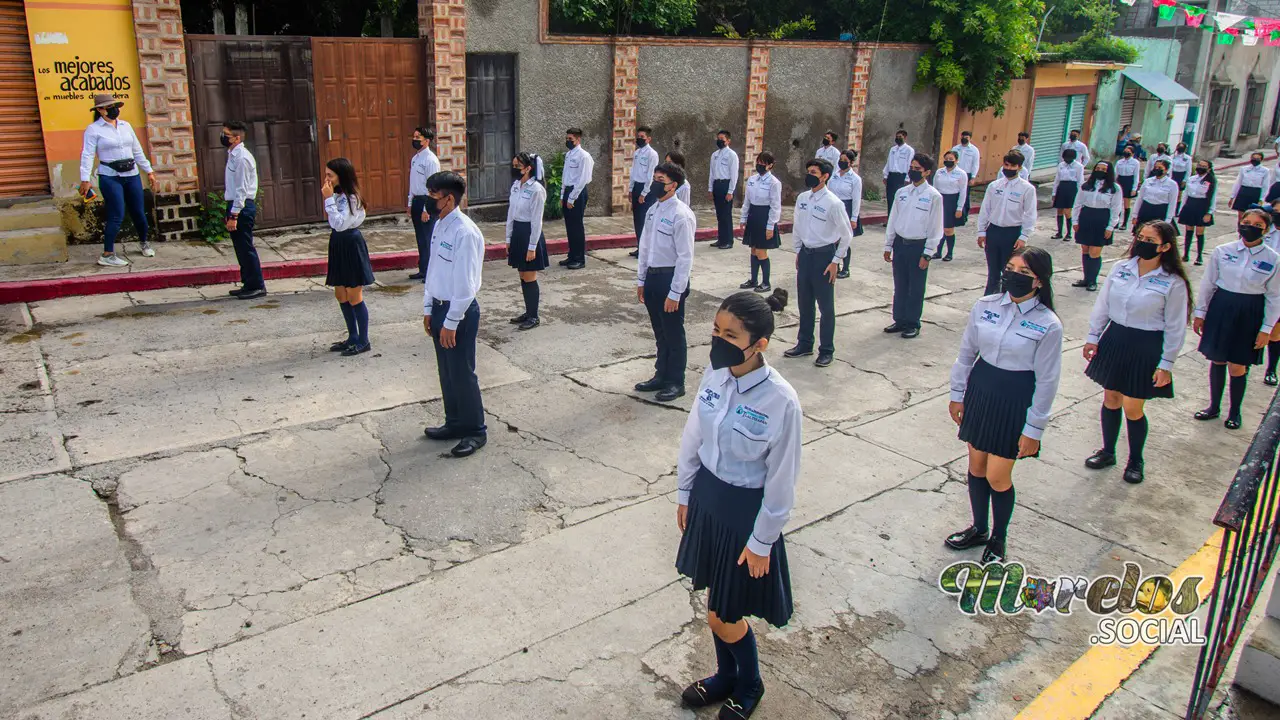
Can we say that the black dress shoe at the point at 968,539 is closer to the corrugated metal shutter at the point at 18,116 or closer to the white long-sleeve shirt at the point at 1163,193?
the white long-sleeve shirt at the point at 1163,193

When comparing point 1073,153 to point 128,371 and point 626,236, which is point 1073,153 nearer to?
point 626,236

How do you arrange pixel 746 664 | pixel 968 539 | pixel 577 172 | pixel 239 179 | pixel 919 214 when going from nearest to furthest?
pixel 746 664 → pixel 968 539 → pixel 919 214 → pixel 239 179 → pixel 577 172

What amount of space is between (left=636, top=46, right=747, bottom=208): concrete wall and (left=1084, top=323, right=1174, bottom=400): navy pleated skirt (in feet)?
36.3

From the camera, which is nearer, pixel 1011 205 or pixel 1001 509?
pixel 1001 509

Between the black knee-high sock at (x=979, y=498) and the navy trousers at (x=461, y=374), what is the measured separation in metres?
3.33

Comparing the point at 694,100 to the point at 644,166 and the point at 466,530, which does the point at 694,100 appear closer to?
the point at 644,166

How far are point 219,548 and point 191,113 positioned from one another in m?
8.48

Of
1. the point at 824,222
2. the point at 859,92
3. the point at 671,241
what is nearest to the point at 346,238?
the point at 671,241

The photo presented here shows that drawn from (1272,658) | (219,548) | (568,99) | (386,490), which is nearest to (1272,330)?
(1272,658)

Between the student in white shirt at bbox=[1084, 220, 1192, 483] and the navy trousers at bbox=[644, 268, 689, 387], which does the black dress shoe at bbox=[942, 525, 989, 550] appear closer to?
the student in white shirt at bbox=[1084, 220, 1192, 483]

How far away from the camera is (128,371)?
7957 mm

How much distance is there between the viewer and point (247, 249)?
10.0 m

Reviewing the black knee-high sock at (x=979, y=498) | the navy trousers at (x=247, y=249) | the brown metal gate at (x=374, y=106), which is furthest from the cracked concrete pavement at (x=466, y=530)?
the brown metal gate at (x=374, y=106)

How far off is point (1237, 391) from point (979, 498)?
364 centimetres
